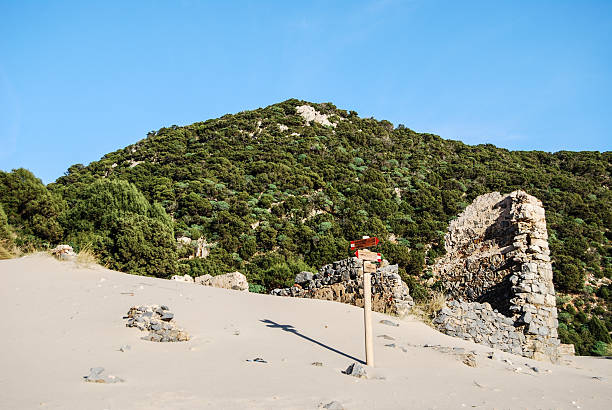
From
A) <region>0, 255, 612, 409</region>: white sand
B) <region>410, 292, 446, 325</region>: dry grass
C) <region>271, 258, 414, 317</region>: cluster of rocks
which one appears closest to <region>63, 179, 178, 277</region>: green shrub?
<region>0, 255, 612, 409</region>: white sand

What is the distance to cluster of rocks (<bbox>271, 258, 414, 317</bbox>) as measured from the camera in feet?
33.5

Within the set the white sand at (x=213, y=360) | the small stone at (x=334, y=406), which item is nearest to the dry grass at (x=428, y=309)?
the white sand at (x=213, y=360)

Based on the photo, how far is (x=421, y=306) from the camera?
435 inches

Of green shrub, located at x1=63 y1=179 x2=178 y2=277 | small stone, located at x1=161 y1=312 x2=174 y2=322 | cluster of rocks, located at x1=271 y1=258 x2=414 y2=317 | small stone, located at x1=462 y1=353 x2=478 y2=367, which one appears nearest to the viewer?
small stone, located at x1=161 y1=312 x2=174 y2=322

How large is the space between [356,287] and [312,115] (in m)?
46.2

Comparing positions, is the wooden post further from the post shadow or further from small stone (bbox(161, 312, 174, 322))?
small stone (bbox(161, 312, 174, 322))

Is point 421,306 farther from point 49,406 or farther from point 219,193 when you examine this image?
point 219,193

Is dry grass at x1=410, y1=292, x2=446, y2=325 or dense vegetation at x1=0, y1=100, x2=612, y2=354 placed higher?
dense vegetation at x1=0, y1=100, x2=612, y2=354

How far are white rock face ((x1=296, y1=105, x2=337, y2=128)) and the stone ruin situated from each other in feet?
134

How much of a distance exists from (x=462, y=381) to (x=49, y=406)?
4919mm

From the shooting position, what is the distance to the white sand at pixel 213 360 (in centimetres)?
378

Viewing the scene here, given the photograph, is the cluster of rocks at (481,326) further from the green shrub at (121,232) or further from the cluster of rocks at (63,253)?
the green shrub at (121,232)

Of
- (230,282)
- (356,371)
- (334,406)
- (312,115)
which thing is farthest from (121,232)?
(312,115)

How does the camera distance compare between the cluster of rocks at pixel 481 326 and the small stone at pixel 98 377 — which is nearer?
the small stone at pixel 98 377
